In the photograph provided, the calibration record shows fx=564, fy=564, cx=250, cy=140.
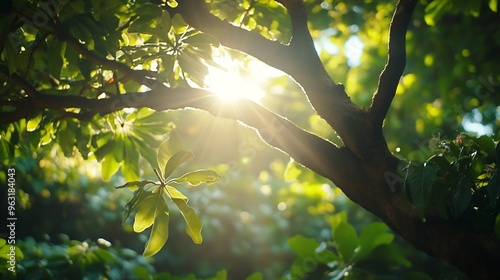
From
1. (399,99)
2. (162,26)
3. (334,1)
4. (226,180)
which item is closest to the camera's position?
(162,26)

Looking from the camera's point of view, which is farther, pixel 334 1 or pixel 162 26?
pixel 334 1

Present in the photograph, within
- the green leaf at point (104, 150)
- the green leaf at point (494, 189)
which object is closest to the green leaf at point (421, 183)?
the green leaf at point (494, 189)

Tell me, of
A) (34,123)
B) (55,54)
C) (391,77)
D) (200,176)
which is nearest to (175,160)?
(200,176)

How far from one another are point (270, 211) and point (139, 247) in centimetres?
173

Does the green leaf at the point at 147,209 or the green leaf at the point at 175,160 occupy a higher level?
the green leaf at the point at 175,160

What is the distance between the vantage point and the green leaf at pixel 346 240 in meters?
2.31

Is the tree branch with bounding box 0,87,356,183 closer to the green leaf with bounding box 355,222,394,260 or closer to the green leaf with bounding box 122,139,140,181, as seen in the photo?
the green leaf with bounding box 122,139,140,181

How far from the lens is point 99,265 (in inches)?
103

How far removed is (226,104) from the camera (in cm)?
158

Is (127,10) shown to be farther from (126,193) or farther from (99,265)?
(126,193)

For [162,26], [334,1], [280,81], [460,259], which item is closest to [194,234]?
[162,26]

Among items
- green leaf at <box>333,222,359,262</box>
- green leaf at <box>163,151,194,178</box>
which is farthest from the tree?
green leaf at <box>333,222,359,262</box>

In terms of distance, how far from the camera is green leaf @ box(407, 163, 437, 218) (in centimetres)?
126

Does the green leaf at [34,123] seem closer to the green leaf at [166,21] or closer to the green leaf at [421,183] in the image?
the green leaf at [166,21]
